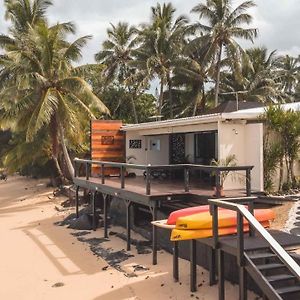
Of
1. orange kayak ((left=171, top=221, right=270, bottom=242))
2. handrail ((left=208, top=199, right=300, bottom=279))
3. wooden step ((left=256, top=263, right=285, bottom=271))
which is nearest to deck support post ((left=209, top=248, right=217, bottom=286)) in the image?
orange kayak ((left=171, top=221, right=270, bottom=242))

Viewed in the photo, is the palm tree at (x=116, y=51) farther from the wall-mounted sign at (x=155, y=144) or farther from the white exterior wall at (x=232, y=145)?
the white exterior wall at (x=232, y=145)

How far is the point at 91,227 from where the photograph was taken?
1480cm

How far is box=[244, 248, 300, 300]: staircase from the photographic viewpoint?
5.58 m

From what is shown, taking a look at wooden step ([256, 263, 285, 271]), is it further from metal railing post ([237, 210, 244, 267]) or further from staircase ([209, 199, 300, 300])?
metal railing post ([237, 210, 244, 267])

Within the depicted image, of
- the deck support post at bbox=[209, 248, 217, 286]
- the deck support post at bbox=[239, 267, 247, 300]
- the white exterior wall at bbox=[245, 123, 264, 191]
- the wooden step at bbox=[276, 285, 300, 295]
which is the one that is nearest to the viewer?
the wooden step at bbox=[276, 285, 300, 295]

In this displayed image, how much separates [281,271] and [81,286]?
165 inches

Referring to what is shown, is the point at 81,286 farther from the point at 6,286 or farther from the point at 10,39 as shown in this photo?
the point at 10,39

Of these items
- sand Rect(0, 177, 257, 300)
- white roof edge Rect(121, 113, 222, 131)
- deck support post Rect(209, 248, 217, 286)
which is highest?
white roof edge Rect(121, 113, 222, 131)

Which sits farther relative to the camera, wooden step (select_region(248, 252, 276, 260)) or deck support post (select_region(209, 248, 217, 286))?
deck support post (select_region(209, 248, 217, 286))

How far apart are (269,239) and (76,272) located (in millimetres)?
5504

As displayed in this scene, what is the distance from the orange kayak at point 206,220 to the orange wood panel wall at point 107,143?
9684mm

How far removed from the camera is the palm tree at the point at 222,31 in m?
27.7

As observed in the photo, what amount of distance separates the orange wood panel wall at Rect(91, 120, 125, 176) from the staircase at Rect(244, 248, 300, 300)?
11.3 metres

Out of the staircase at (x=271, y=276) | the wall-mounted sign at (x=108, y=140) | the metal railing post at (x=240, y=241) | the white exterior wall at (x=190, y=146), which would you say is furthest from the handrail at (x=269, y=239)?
the wall-mounted sign at (x=108, y=140)
